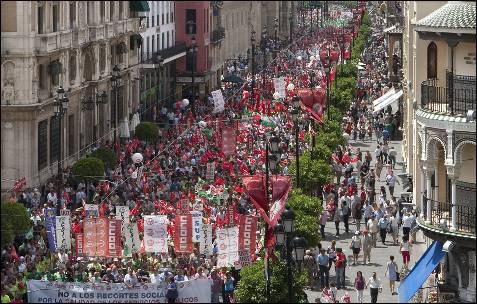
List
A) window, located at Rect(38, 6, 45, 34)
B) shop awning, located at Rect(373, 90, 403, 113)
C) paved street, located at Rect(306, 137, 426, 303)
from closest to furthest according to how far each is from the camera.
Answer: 1. paved street, located at Rect(306, 137, 426, 303)
2. window, located at Rect(38, 6, 45, 34)
3. shop awning, located at Rect(373, 90, 403, 113)

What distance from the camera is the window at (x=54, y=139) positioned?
39.1m

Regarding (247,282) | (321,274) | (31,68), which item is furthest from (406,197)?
(247,282)

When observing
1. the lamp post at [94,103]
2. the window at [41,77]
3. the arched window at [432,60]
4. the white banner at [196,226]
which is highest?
the arched window at [432,60]

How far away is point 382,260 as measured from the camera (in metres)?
37.4

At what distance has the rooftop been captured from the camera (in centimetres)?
2959

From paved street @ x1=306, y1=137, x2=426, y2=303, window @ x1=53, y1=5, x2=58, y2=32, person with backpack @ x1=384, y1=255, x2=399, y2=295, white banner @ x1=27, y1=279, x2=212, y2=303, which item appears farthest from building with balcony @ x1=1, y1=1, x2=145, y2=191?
person with backpack @ x1=384, y1=255, x2=399, y2=295

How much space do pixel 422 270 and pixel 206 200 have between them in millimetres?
14568

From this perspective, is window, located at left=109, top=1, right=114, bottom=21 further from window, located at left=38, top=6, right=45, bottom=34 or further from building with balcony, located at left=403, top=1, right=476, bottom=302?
building with balcony, located at left=403, top=1, right=476, bottom=302

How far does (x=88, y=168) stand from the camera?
41.8 m

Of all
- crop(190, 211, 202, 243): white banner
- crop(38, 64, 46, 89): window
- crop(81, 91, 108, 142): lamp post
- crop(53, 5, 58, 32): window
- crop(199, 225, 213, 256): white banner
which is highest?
crop(53, 5, 58, 32): window

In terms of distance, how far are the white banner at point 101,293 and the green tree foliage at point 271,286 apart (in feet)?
3.66

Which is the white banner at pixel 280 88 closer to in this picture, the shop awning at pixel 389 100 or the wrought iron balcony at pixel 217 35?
the shop awning at pixel 389 100

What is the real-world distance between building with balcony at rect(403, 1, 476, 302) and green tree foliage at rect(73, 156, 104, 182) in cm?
1274

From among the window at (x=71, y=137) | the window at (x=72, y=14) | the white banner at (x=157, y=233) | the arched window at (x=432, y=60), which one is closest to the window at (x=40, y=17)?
the window at (x=72, y=14)
